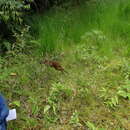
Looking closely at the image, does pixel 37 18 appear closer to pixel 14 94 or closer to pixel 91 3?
pixel 91 3

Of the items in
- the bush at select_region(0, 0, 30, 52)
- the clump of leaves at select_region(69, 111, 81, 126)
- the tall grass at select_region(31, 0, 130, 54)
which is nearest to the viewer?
the clump of leaves at select_region(69, 111, 81, 126)

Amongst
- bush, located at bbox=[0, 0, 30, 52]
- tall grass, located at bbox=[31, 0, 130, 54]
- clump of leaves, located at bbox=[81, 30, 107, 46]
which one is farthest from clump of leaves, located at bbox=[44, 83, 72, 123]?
clump of leaves, located at bbox=[81, 30, 107, 46]

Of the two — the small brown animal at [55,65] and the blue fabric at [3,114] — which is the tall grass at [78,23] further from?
the blue fabric at [3,114]

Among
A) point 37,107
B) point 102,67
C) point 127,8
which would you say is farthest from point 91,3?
point 37,107

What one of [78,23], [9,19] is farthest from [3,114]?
[78,23]

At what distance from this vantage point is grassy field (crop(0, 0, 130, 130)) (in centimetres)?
179

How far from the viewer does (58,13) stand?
11.0 feet

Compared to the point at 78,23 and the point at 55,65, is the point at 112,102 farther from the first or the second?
the point at 78,23

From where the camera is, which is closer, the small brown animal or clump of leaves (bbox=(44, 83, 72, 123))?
clump of leaves (bbox=(44, 83, 72, 123))

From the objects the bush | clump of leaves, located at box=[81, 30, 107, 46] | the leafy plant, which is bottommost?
the leafy plant

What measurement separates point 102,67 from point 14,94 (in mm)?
1014

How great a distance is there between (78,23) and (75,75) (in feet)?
3.64

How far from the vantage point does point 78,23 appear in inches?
122

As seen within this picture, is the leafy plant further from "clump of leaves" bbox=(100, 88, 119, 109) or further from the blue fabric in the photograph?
the blue fabric
